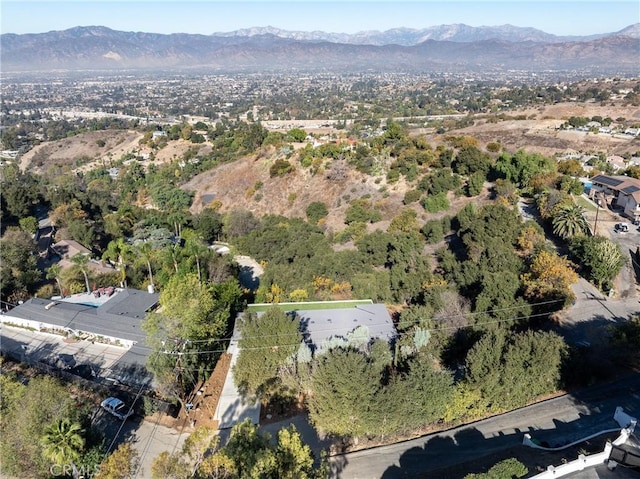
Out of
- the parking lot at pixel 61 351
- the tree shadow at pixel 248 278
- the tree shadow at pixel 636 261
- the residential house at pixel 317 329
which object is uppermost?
the tree shadow at pixel 636 261

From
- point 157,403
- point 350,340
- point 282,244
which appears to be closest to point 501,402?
point 350,340

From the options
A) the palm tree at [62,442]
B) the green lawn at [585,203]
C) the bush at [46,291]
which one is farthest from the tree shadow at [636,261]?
the bush at [46,291]

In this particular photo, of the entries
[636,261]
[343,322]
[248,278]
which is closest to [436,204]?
[636,261]

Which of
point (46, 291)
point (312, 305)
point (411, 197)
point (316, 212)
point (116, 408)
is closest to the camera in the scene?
point (116, 408)

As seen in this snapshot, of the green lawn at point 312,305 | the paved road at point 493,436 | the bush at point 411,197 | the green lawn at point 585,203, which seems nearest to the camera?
the paved road at point 493,436

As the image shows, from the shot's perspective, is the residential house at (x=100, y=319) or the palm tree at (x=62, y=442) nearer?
the palm tree at (x=62, y=442)

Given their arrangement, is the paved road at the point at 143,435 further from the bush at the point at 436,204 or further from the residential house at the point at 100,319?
the bush at the point at 436,204
